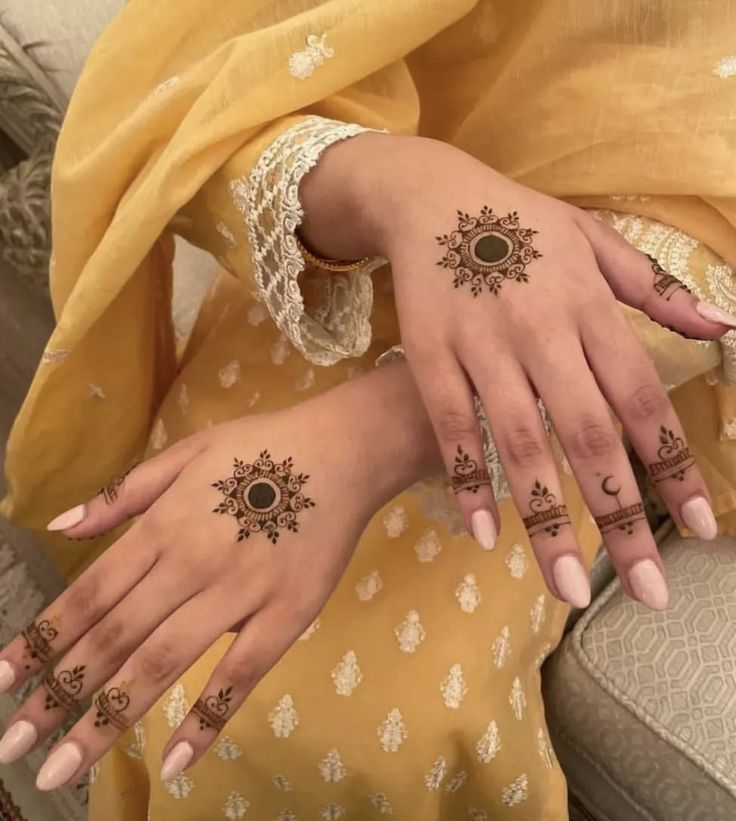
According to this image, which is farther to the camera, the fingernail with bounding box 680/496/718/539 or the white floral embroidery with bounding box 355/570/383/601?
the white floral embroidery with bounding box 355/570/383/601

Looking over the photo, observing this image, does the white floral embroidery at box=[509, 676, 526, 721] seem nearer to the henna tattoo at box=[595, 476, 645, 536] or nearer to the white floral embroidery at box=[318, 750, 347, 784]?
the white floral embroidery at box=[318, 750, 347, 784]

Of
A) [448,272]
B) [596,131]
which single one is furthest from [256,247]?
[596,131]

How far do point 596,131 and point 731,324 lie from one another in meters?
0.19

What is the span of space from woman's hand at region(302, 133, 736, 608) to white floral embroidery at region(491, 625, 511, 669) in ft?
0.67

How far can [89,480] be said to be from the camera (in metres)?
0.72

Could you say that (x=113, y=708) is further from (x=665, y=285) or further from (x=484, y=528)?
(x=665, y=285)

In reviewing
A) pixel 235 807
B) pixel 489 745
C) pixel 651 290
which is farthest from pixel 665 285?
pixel 235 807

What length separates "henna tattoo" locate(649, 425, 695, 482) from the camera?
438mm

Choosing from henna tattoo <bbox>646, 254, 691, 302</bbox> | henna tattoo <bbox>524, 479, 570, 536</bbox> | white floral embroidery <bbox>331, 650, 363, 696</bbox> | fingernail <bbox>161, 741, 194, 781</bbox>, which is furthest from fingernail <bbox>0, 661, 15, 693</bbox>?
henna tattoo <bbox>646, 254, 691, 302</bbox>

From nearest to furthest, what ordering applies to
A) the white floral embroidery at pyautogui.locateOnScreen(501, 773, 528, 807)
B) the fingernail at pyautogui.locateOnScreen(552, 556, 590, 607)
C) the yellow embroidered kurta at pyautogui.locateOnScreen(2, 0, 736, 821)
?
the fingernail at pyautogui.locateOnScreen(552, 556, 590, 607) → the yellow embroidered kurta at pyautogui.locateOnScreen(2, 0, 736, 821) → the white floral embroidery at pyautogui.locateOnScreen(501, 773, 528, 807)

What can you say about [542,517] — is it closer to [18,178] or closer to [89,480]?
[89,480]

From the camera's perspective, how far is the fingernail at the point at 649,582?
42 cm

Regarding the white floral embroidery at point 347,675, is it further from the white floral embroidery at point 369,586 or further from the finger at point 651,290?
the finger at point 651,290

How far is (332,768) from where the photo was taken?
23.0 inches
